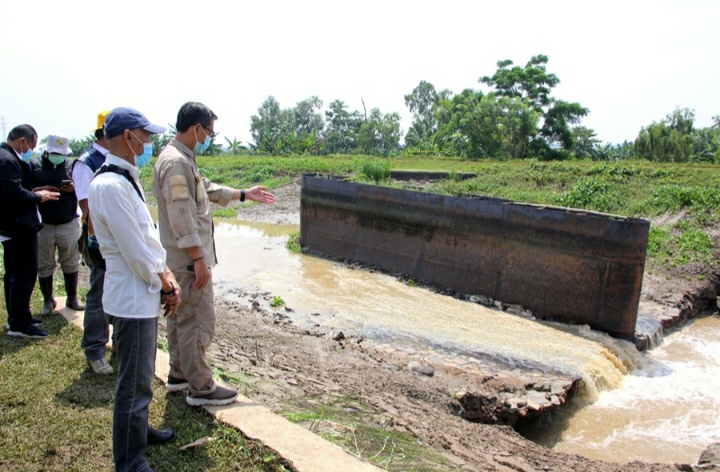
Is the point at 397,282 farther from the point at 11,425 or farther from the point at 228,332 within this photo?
the point at 11,425

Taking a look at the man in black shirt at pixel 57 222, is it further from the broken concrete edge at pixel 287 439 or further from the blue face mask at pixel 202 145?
the broken concrete edge at pixel 287 439

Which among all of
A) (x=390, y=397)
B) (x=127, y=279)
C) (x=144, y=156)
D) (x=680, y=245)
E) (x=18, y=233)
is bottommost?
(x=390, y=397)

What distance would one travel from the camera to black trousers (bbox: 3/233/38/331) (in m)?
4.60

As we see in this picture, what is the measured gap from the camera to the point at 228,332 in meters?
6.41

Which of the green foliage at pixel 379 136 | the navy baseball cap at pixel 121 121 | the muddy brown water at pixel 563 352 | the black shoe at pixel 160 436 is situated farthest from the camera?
the green foliage at pixel 379 136

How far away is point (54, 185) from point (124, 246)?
296 centimetres

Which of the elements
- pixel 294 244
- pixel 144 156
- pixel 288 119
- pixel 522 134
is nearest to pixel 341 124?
pixel 288 119

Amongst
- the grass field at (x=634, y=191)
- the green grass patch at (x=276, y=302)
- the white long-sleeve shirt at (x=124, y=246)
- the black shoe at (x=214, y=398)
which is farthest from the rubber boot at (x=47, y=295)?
the grass field at (x=634, y=191)

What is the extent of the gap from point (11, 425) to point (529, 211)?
8284mm

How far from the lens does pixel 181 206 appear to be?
131 inches

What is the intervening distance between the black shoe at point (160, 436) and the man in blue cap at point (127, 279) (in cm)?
37

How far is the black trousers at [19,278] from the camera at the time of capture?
460 centimetres

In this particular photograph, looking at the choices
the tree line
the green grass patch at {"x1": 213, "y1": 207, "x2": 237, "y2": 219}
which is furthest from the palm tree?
the green grass patch at {"x1": 213, "y1": 207, "x2": 237, "y2": 219}

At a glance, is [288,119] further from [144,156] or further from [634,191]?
[144,156]
